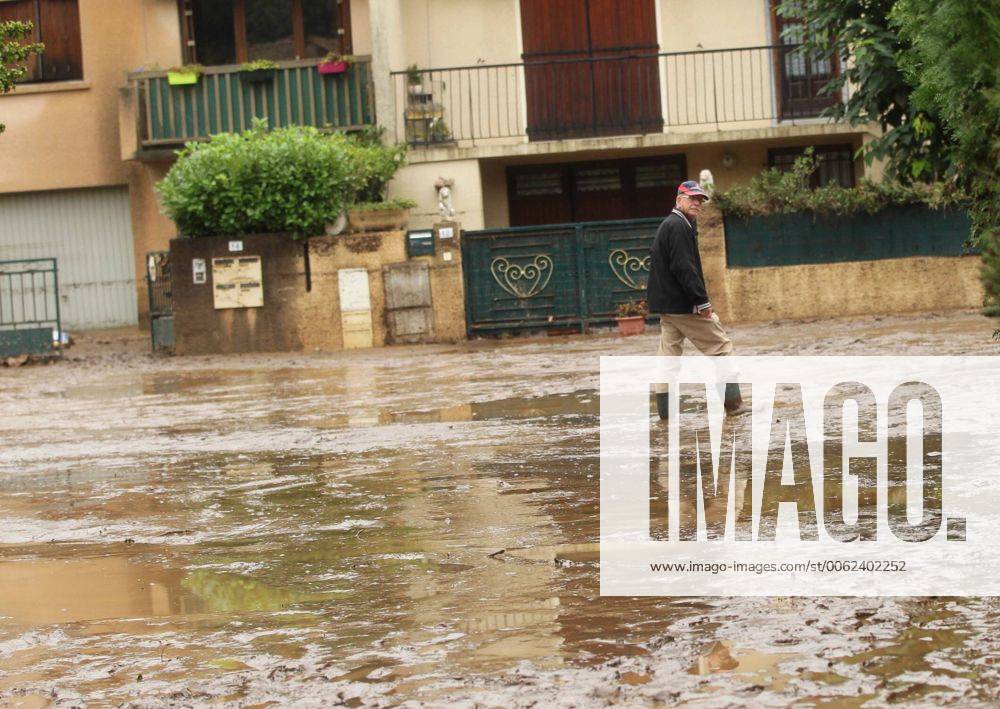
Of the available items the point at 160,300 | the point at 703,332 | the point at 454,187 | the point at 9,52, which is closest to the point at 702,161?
the point at 454,187

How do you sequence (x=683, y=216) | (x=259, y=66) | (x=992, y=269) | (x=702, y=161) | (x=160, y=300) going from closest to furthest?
1. (x=992, y=269)
2. (x=683, y=216)
3. (x=160, y=300)
4. (x=259, y=66)
5. (x=702, y=161)

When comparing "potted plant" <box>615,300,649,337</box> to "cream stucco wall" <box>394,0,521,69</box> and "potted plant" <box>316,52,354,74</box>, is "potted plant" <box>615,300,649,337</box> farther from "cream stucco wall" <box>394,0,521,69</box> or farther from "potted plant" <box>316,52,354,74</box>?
"potted plant" <box>316,52,354,74</box>

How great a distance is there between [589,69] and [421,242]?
16.3 ft

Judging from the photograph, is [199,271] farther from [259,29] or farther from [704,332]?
[704,332]

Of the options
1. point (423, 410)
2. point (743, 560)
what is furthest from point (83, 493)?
point (743, 560)

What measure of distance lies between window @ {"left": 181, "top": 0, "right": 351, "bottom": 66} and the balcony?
2514 mm

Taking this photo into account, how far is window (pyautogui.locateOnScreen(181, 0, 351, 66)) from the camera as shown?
23891mm

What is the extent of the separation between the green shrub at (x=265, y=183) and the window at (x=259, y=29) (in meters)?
4.22

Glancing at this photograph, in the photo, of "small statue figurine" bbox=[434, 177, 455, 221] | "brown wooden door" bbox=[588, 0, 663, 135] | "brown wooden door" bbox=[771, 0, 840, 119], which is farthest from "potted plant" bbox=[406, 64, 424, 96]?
"brown wooden door" bbox=[771, 0, 840, 119]

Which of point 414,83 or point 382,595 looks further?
point 414,83

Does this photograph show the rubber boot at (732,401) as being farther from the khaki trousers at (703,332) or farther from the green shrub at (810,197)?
the green shrub at (810,197)

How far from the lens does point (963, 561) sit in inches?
208

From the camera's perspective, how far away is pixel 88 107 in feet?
78.9

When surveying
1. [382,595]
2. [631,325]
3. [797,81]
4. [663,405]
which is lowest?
[382,595]
